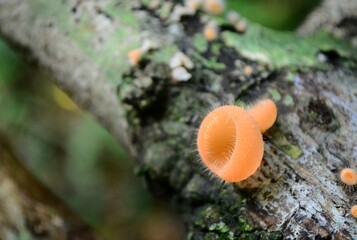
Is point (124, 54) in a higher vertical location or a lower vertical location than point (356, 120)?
higher

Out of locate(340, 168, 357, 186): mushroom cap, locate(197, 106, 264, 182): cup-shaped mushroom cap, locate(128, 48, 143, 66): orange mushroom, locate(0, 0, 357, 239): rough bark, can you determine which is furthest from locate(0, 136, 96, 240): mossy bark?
locate(340, 168, 357, 186): mushroom cap

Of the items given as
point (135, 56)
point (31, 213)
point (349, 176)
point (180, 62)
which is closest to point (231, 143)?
point (349, 176)

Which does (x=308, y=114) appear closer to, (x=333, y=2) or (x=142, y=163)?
(x=142, y=163)

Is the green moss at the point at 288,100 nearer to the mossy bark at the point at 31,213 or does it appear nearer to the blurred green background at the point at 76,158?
the mossy bark at the point at 31,213

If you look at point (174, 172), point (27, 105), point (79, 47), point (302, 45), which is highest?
point (79, 47)

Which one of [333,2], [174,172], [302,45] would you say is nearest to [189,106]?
[174,172]

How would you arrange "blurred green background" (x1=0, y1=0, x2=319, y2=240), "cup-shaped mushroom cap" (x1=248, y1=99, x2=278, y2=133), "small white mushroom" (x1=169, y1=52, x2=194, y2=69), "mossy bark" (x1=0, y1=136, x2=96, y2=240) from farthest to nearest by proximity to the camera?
"blurred green background" (x1=0, y1=0, x2=319, y2=240) < "mossy bark" (x1=0, y1=136, x2=96, y2=240) < "small white mushroom" (x1=169, y1=52, x2=194, y2=69) < "cup-shaped mushroom cap" (x1=248, y1=99, x2=278, y2=133)

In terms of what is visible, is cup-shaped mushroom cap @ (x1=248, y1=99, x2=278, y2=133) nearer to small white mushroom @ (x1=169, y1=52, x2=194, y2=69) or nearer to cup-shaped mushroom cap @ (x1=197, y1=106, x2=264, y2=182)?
cup-shaped mushroom cap @ (x1=197, y1=106, x2=264, y2=182)

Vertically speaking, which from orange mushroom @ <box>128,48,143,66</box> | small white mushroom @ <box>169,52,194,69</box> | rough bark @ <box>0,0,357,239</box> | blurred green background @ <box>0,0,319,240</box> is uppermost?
orange mushroom @ <box>128,48,143,66</box>
